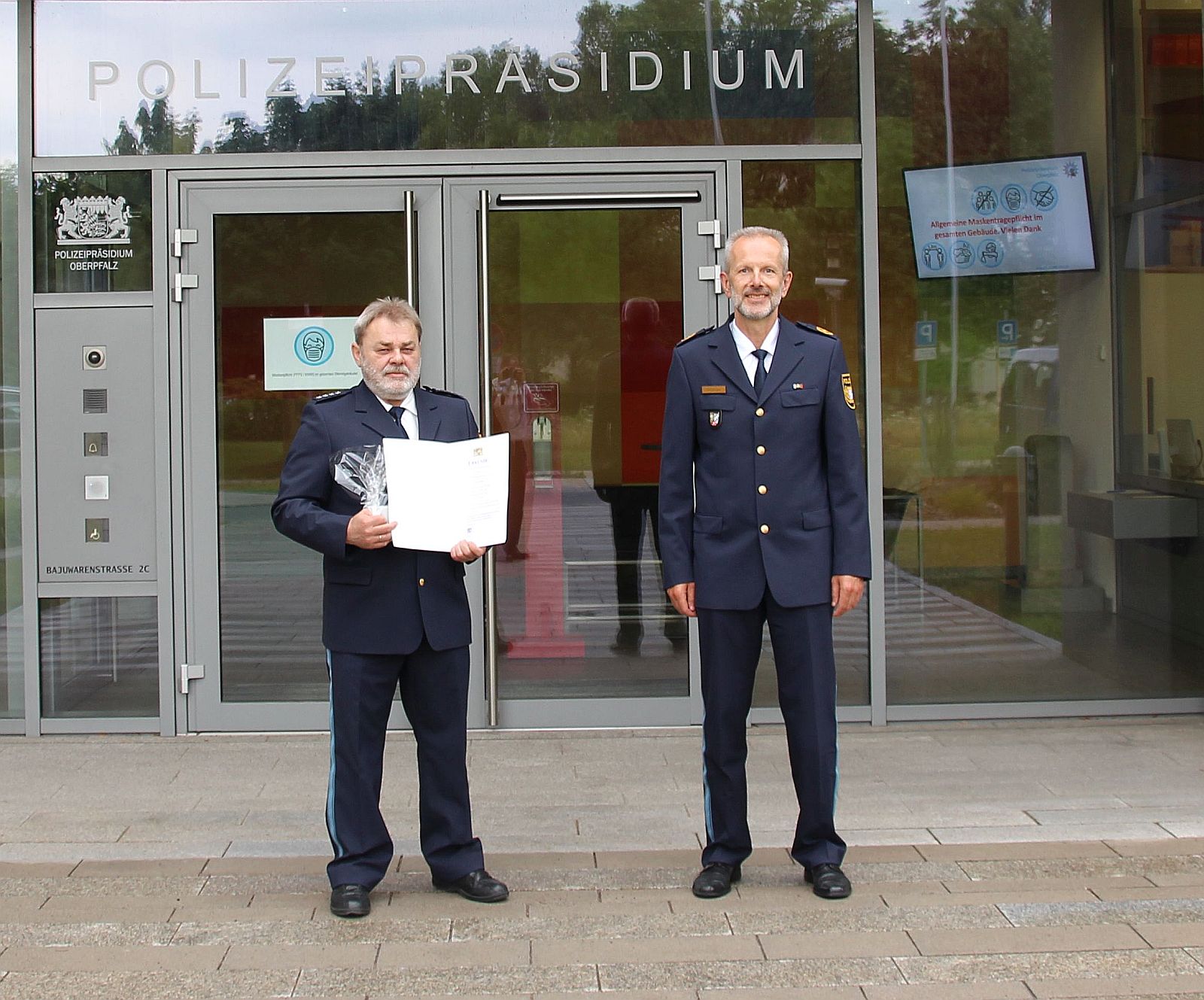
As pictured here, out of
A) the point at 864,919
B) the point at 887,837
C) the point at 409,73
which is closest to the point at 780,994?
the point at 864,919

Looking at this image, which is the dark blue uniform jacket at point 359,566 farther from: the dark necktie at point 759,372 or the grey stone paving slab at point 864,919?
the grey stone paving slab at point 864,919

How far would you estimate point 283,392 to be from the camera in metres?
6.68

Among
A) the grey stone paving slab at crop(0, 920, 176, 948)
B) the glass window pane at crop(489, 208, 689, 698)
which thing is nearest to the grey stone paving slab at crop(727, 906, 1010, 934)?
the grey stone paving slab at crop(0, 920, 176, 948)

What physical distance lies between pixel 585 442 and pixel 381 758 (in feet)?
8.67

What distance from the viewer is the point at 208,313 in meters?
6.65

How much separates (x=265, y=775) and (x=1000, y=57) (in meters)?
4.70

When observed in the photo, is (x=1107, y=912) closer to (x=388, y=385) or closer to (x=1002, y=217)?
Answer: (x=388, y=385)

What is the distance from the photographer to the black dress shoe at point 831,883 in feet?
14.3

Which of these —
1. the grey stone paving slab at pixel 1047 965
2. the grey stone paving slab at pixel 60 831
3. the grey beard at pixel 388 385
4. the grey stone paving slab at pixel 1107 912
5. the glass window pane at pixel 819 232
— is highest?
the glass window pane at pixel 819 232

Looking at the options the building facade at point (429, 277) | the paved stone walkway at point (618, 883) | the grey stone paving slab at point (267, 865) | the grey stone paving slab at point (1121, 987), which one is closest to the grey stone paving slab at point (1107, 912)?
the paved stone walkway at point (618, 883)

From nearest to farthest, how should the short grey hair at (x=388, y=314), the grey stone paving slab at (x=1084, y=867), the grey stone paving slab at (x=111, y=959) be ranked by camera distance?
the grey stone paving slab at (x=111, y=959)
the short grey hair at (x=388, y=314)
the grey stone paving slab at (x=1084, y=867)

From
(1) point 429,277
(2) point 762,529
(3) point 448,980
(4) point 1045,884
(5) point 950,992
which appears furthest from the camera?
(1) point 429,277

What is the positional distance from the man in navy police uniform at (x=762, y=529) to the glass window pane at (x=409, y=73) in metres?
2.52

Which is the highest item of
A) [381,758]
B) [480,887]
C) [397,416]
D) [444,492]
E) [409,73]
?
[409,73]
